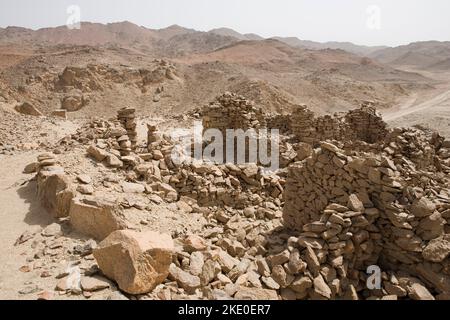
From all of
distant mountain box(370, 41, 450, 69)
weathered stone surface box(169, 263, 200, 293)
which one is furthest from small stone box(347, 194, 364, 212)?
distant mountain box(370, 41, 450, 69)

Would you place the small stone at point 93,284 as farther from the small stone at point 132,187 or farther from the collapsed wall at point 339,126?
the collapsed wall at point 339,126

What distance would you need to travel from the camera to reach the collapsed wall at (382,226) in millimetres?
4254

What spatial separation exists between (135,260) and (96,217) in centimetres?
151

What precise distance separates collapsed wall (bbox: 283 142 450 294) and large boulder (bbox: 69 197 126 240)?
2683 mm

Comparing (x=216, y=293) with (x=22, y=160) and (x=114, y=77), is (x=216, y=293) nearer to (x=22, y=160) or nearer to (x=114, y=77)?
(x=22, y=160)

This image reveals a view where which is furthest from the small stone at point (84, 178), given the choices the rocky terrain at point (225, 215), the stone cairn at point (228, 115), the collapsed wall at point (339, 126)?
the collapsed wall at point (339, 126)

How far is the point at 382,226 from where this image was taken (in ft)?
15.5

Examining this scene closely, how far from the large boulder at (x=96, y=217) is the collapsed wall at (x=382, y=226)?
2.68m

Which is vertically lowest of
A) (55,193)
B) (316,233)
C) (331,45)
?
(316,233)

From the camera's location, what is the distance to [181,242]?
512cm

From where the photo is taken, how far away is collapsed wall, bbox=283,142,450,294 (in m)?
4.25

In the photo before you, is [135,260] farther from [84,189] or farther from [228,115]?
[228,115]

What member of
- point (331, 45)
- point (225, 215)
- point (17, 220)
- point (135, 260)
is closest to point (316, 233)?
point (135, 260)

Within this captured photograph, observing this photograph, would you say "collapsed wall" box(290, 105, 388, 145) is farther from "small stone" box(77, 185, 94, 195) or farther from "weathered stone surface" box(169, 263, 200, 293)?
"weathered stone surface" box(169, 263, 200, 293)
